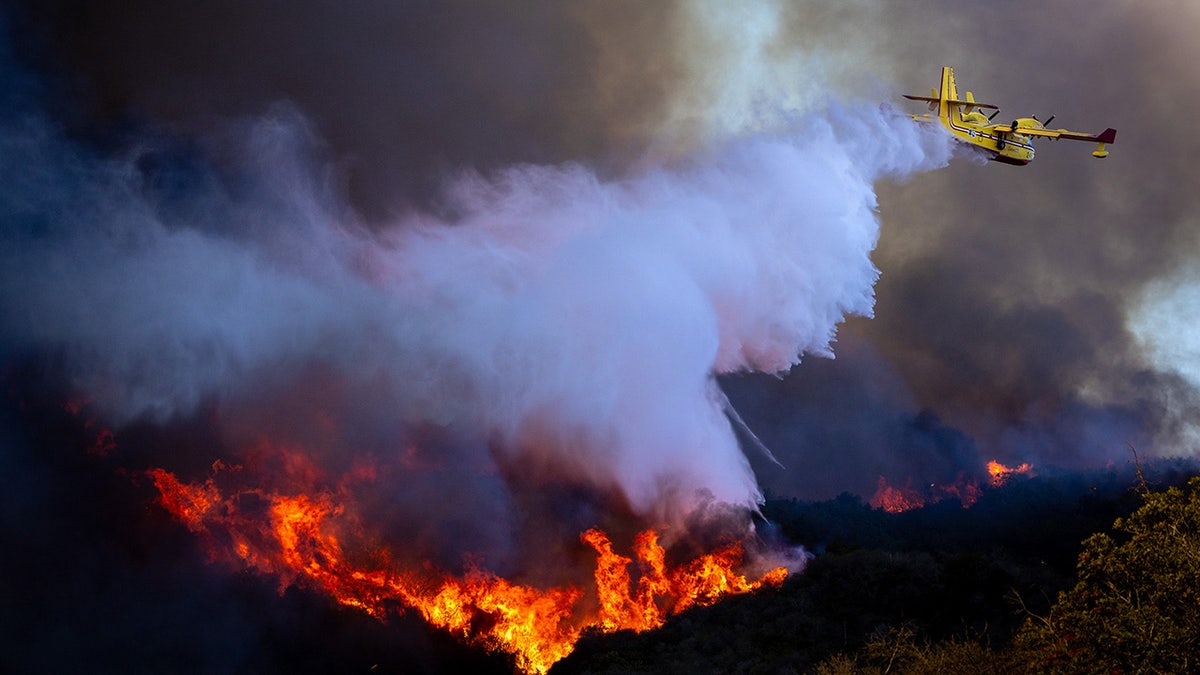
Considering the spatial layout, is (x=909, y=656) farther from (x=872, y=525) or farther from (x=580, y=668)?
(x=872, y=525)

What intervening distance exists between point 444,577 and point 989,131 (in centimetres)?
5329

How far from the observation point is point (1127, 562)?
882 inches

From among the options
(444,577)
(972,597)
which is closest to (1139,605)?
(972,597)

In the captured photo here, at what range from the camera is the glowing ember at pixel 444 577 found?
194 ft

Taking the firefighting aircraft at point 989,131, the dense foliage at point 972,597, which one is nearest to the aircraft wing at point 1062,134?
the firefighting aircraft at point 989,131

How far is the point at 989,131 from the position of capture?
196 ft

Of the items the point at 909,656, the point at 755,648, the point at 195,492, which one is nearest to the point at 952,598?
the point at 755,648

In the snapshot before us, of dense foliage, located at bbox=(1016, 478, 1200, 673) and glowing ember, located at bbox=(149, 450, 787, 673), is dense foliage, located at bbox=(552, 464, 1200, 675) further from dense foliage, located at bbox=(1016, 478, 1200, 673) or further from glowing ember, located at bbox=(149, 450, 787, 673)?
glowing ember, located at bbox=(149, 450, 787, 673)

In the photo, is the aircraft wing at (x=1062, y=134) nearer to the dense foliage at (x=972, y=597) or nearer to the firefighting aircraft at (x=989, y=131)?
the firefighting aircraft at (x=989, y=131)

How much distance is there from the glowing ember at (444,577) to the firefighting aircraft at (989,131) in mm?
36063

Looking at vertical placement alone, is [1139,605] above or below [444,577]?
below

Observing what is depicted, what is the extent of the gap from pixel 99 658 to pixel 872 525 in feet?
232

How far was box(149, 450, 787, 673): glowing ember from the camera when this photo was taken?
194ft

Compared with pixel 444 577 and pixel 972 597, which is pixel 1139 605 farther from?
pixel 444 577
